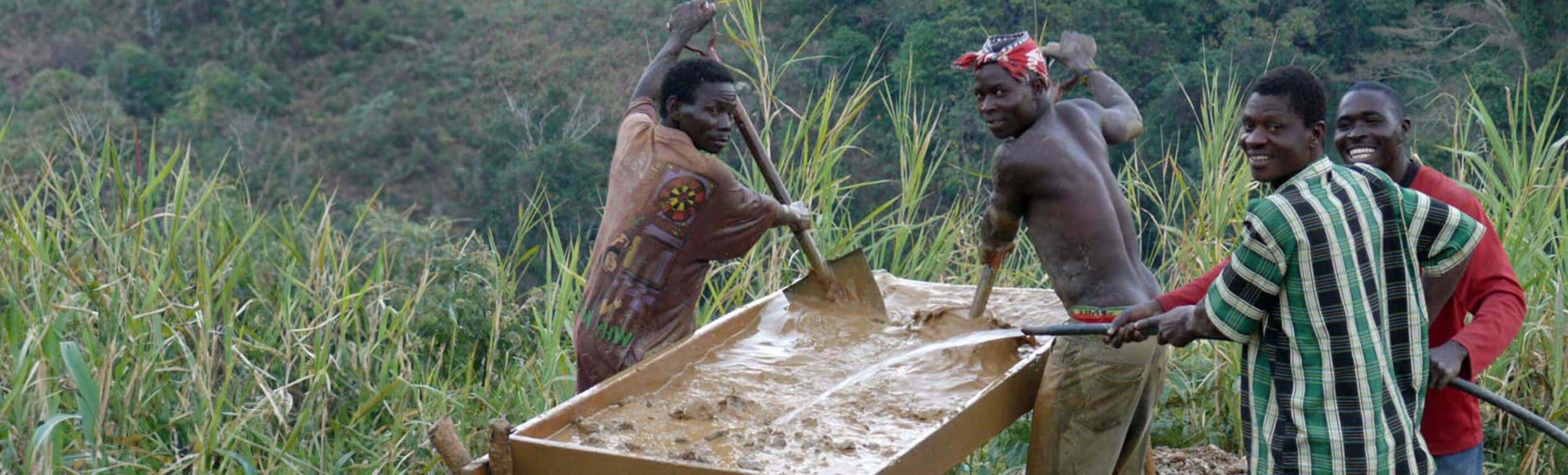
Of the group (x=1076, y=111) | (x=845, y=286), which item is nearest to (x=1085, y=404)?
(x=1076, y=111)

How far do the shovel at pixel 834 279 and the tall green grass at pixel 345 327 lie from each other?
→ 26.1 inches

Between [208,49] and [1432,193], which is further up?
[1432,193]

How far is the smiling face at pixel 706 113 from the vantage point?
3553 mm

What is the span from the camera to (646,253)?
352 cm

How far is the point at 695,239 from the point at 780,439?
699mm

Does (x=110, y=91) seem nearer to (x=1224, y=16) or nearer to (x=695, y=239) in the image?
(x=1224, y=16)

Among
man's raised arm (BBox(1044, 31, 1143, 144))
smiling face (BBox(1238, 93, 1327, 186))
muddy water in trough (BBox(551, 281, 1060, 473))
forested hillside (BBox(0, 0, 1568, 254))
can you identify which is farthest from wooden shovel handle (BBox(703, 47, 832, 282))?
forested hillside (BBox(0, 0, 1568, 254))

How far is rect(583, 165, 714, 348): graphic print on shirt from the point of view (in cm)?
351

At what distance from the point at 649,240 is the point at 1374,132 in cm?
165

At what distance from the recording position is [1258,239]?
8.32 feet

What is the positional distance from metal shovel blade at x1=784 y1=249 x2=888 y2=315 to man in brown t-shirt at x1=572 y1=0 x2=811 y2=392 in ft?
1.98

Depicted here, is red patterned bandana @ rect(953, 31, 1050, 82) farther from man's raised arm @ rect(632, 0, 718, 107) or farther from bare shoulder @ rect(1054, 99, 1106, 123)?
man's raised arm @ rect(632, 0, 718, 107)

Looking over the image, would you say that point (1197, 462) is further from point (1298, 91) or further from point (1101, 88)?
point (1298, 91)

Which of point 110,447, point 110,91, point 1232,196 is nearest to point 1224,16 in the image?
point 1232,196
